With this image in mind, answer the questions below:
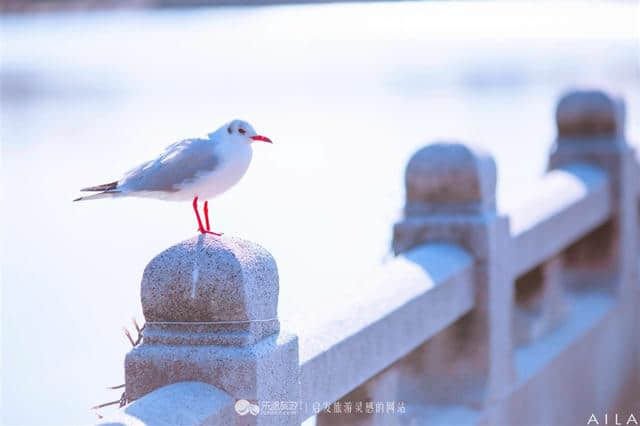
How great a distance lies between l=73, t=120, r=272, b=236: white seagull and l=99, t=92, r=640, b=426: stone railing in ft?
0.55

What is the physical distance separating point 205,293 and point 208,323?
0.09 metres

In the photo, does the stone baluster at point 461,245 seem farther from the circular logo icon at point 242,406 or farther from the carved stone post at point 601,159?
the carved stone post at point 601,159

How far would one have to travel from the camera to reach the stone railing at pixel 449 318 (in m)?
3.56

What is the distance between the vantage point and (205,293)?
3.55 metres

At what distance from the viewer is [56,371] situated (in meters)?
9.05

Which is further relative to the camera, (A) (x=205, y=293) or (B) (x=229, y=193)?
(B) (x=229, y=193)

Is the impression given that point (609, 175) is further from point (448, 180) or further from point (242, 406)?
point (242, 406)

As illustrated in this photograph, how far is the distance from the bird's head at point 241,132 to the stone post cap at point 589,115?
4282 millimetres

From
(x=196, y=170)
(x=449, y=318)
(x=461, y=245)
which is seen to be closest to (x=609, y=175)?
(x=461, y=245)

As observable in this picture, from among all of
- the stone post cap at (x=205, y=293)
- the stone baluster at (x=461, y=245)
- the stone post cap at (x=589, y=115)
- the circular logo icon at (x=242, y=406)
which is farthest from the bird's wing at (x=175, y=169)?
the stone post cap at (x=589, y=115)

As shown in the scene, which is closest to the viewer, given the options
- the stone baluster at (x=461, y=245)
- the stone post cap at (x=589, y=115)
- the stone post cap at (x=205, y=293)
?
the stone post cap at (x=205, y=293)

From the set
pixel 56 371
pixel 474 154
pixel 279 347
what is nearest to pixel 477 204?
pixel 474 154

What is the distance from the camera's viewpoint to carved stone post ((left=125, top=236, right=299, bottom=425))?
3.54 meters

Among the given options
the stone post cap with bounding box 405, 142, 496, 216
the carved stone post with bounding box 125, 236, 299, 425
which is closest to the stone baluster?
the stone post cap with bounding box 405, 142, 496, 216
